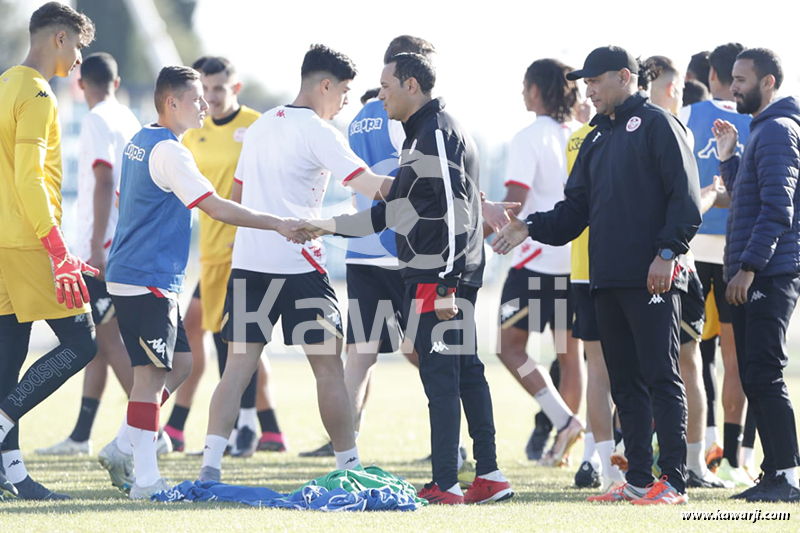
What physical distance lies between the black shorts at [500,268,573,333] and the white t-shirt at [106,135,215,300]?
303 cm

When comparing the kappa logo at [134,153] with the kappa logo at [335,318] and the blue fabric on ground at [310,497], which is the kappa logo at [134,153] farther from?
the blue fabric on ground at [310,497]

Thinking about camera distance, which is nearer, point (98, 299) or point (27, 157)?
point (27, 157)

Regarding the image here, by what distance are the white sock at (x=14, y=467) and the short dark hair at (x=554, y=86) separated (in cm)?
444

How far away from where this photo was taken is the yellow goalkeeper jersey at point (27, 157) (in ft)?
19.6

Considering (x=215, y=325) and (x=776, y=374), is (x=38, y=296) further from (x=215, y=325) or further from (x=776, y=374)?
(x=776, y=374)

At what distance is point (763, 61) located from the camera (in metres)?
6.53

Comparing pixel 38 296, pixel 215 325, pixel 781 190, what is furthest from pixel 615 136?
pixel 215 325

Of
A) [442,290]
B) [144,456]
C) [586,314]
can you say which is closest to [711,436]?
[586,314]

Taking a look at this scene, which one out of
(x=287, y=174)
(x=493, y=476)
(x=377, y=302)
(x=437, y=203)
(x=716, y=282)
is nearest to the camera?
(x=437, y=203)

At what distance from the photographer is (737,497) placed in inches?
241

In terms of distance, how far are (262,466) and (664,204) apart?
3.69 metres

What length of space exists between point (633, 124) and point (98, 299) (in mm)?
4406

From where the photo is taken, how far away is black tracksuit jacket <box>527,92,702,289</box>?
5730 millimetres

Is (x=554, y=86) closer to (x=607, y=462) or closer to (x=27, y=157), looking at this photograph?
(x=607, y=462)
